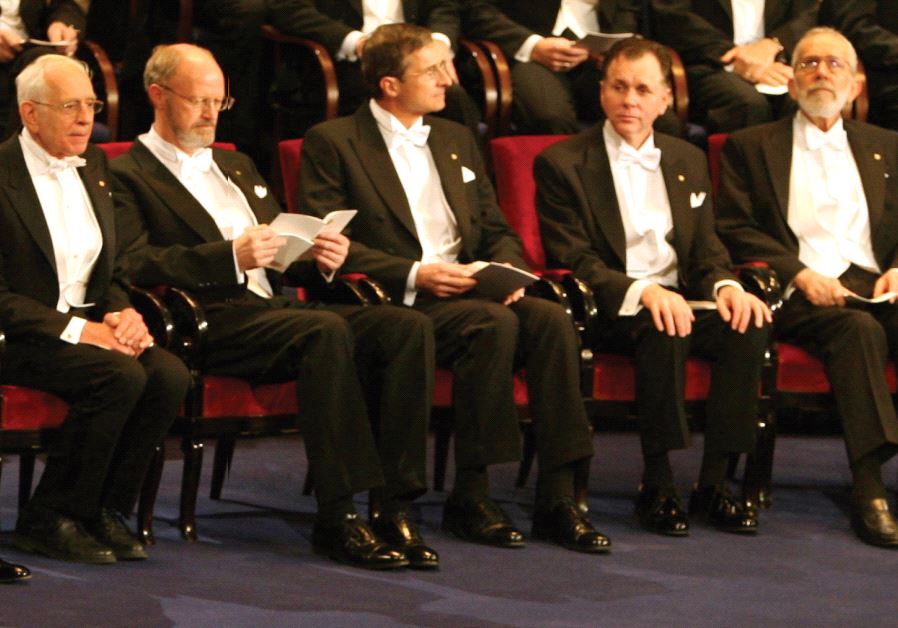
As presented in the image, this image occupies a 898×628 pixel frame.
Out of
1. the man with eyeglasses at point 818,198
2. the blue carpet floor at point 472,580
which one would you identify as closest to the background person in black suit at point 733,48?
the man with eyeglasses at point 818,198

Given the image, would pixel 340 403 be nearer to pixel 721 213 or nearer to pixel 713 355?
pixel 713 355

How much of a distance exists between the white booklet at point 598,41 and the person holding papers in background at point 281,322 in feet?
5.18

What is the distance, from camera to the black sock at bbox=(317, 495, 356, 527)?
445 centimetres

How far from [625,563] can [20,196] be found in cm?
175


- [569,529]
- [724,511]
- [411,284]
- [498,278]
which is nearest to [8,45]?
[411,284]

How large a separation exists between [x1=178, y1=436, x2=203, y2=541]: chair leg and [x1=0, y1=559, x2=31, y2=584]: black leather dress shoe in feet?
2.10

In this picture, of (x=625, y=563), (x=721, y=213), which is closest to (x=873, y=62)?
(x=721, y=213)

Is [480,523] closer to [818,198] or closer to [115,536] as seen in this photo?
[115,536]

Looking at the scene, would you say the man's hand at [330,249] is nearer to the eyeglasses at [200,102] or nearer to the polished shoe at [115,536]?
the eyeglasses at [200,102]

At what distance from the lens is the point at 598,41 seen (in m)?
6.09

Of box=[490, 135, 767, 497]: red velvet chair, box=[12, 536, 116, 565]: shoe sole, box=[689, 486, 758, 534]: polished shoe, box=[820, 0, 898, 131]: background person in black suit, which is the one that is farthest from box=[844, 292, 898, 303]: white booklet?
box=[12, 536, 116, 565]: shoe sole

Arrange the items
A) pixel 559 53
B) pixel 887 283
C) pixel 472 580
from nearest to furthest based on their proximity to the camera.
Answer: pixel 472 580
pixel 887 283
pixel 559 53

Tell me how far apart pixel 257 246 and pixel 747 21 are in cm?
273

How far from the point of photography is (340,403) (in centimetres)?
446
